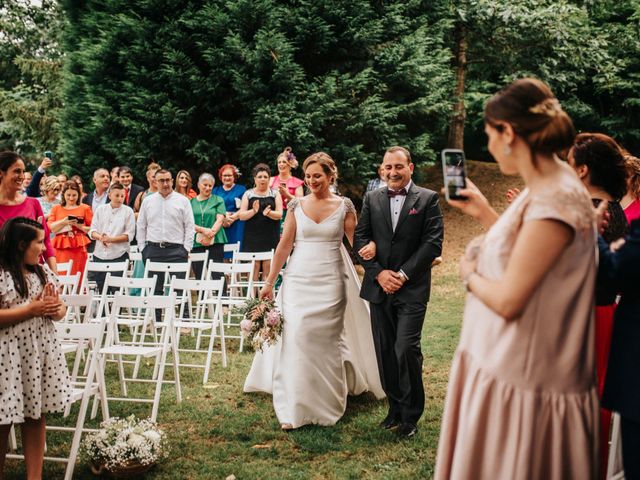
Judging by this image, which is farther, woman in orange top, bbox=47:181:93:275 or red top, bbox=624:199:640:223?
woman in orange top, bbox=47:181:93:275

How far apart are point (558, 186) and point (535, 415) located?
31.2 inches

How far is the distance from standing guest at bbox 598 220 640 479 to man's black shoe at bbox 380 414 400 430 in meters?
3.18

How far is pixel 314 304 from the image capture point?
5.82 m

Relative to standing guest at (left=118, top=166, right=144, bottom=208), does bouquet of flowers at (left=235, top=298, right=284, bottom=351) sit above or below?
below

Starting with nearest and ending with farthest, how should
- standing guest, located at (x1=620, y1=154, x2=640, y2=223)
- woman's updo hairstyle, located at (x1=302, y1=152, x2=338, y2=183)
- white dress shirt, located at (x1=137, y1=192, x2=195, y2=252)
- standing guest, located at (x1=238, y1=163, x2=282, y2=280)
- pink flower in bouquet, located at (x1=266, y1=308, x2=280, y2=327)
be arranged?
standing guest, located at (x1=620, y1=154, x2=640, y2=223)
woman's updo hairstyle, located at (x1=302, y1=152, x2=338, y2=183)
pink flower in bouquet, located at (x1=266, y1=308, x2=280, y2=327)
white dress shirt, located at (x1=137, y1=192, x2=195, y2=252)
standing guest, located at (x1=238, y1=163, x2=282, y2=280)

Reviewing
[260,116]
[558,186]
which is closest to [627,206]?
[558,186]

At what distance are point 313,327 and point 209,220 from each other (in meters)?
5.56

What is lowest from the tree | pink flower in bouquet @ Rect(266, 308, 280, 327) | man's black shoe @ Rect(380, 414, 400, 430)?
man's black shoe @ Rect(380, 414, 400, 430)

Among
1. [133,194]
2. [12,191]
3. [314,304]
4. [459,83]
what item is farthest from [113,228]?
[459,83]

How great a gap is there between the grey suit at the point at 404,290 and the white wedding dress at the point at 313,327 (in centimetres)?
34

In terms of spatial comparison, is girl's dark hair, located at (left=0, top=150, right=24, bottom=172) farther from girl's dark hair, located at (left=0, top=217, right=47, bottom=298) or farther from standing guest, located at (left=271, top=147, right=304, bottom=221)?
standing guest, located at (left=271, top=147, right=304, bottom=221)

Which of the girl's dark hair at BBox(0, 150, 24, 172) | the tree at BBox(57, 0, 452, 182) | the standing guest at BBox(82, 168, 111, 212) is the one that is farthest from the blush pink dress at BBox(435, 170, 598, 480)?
the tree at BBox(57, 0, 452, 182)

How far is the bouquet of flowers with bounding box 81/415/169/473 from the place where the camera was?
4.47m

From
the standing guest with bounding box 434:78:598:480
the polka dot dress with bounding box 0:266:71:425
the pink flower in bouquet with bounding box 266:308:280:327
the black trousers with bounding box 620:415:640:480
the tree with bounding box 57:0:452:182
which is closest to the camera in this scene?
the standing guest with bounding box 434:78:598:480
